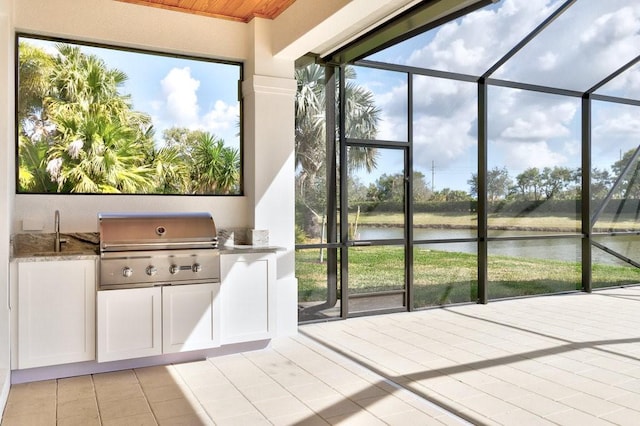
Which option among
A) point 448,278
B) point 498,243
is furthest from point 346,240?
point 498,243

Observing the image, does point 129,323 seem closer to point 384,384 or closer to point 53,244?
point 53,244

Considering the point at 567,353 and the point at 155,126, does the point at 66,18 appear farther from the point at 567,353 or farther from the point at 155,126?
the point at 567,353

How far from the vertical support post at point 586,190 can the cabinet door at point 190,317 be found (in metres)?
5.18

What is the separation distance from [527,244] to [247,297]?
12.7 ft

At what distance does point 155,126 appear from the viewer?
4.46m

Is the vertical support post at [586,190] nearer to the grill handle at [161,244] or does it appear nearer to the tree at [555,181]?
the tree at [555,181]

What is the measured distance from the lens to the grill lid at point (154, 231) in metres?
3.70

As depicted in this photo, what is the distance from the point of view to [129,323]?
12.0ft

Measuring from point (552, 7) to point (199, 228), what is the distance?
403cm

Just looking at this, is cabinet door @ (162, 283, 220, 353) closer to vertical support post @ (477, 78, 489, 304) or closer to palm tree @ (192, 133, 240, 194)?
palm tree @ (192, 133, 240, 194)

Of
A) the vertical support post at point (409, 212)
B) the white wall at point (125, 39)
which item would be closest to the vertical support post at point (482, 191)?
the vertical support post at point (409, 212)

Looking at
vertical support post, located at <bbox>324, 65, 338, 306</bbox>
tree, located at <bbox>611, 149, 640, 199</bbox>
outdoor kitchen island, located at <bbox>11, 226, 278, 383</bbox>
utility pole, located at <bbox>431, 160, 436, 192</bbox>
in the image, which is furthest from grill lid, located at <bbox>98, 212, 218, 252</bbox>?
tree, located at <bbox>611, 149, 640, 199</bbox>

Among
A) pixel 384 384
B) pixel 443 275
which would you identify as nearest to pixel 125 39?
Result: pixel 384 384

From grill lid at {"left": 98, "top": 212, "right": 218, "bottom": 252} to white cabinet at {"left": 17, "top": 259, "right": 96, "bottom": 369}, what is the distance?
9.0 inches
